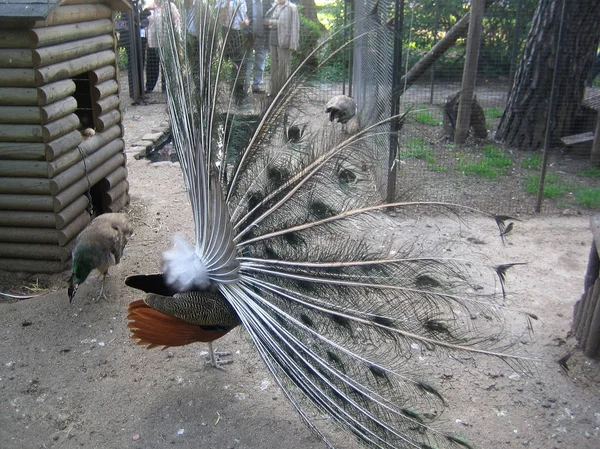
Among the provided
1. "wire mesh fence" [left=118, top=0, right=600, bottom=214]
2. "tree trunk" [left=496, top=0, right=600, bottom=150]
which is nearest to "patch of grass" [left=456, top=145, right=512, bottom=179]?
"wire mesh fence" [left=118, top=0, right=600, bottom=214]

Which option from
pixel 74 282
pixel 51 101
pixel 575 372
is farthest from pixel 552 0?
pixel 74 282

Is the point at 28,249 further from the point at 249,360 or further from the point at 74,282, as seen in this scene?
the point at 249,360

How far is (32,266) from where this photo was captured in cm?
616

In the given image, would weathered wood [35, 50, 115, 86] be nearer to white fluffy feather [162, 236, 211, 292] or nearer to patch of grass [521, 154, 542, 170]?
white fluffy feather [162, 236, 211, 292]

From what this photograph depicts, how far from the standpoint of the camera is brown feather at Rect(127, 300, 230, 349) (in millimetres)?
3961

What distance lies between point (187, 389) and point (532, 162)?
24.1 ft

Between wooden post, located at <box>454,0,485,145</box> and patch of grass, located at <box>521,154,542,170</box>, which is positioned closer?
wooden post, located at <box>454,0,485,145</box>

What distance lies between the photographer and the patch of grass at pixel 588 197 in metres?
8.07

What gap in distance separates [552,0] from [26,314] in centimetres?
879

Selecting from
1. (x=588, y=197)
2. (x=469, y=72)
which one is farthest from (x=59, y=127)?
(x=588, y=197)

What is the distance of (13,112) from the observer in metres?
5.66

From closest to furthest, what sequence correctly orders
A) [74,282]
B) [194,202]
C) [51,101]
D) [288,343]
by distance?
1. [288,343]
2. [194,202]
3. [74,282]
4. [51,101]

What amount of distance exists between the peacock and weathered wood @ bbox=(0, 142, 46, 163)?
2.36 m

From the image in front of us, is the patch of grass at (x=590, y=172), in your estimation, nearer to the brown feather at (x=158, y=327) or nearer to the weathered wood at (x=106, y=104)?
the weathered wood at (x=106, y=104)
